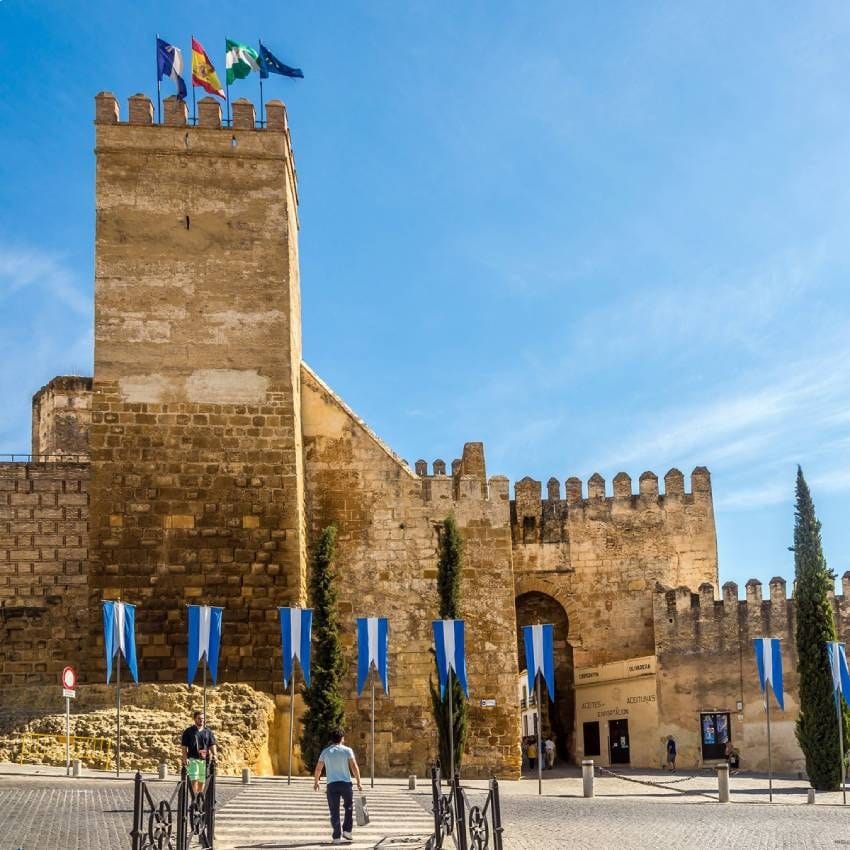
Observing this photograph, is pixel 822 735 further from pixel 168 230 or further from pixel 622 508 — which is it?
pixel 168 230

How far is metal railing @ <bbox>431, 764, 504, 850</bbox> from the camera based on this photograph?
392 inches

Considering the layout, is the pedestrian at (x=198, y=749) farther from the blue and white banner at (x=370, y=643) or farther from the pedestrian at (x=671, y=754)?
the pedestrian at (x=671, y=754)

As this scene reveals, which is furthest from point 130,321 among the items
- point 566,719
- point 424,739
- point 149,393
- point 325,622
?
point 566,719

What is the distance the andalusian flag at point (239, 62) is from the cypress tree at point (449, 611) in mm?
9077

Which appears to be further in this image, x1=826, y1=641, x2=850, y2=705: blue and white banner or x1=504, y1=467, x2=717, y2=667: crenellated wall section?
x1=504, y1=467, x2=717, y2=667: crenellated wall section

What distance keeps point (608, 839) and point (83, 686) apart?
1044 centimetres

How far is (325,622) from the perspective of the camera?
2361 centimetres

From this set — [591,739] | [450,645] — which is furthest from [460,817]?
[591,739]

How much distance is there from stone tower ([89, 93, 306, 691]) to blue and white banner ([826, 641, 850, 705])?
9.05m

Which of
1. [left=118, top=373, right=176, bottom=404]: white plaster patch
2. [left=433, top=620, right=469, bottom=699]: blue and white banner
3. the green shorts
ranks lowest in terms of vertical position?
the green shorts

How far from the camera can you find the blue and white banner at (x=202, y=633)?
65.5ft

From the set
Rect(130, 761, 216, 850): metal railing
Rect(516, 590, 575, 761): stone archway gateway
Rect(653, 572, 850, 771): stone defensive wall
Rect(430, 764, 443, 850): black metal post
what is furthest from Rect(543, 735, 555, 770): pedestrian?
Rect(430, 764, 443, 850): black metal post

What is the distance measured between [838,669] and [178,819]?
14551 mm

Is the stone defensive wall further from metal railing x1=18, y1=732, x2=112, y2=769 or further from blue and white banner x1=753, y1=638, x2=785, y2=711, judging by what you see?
metal railing x1=18, y1=732, x2=112, y2=769
